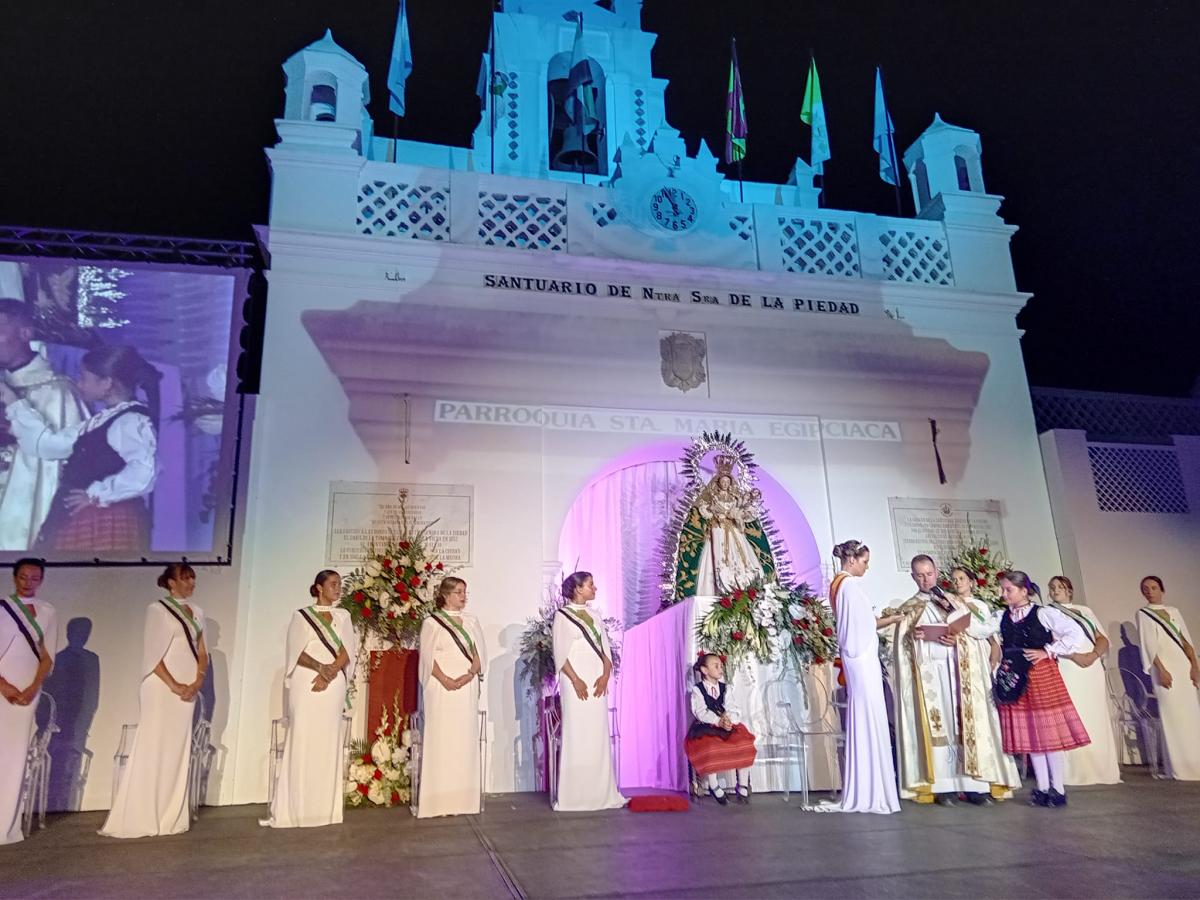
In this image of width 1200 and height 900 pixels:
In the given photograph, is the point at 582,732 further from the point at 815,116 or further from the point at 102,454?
the point at 815,116

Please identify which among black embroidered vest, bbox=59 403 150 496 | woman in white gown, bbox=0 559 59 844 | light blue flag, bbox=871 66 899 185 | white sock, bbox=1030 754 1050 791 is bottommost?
white sock, bbox=1030 754 1050 791

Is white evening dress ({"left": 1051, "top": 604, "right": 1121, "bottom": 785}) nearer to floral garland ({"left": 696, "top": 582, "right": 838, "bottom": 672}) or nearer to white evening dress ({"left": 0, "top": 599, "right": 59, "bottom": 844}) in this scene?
floral garland ({"left": 696, "top": 582, "right": 838, "bottom": 672})

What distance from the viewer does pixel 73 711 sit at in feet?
19.3

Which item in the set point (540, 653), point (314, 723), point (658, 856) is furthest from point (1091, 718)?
point (314, 723)

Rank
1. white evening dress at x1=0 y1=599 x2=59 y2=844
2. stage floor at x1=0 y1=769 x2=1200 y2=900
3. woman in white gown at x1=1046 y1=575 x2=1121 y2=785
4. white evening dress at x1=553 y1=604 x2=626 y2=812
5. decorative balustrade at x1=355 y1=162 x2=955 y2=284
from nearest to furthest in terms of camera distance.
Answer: stage floor at x1=0 y1=769 x2=1200 y2=900 → white evening dress at x1=0 y1=599 x2=59 y2=844 → white evening dress at x1=553 y1=604 x2=626 y2=812 → woman in white gown at x1=1046 y1=575 x2=1121 y2=785 → decorative balustrade at x1=355 y1=162 x2=955 y2=284

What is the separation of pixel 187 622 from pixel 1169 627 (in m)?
7.34

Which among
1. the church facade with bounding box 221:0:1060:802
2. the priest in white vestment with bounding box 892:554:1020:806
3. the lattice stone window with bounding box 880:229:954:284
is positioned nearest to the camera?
the priest in white vestment with bounding box 892:554:1020:806

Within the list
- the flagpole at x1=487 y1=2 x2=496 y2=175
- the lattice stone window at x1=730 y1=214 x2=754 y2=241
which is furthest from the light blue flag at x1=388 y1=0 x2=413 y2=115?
the lattice stone window at x1=730 y1=214 x2=754 y2=241

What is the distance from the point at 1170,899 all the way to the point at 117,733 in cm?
615

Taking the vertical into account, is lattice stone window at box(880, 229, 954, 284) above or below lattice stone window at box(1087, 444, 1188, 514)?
above

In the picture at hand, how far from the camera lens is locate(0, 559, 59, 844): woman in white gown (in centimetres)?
469

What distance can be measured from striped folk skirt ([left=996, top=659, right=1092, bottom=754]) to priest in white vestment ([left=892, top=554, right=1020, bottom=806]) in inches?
5.4

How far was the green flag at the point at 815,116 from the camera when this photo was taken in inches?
370

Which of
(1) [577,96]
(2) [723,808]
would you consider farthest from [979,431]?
(1) [577,96]
